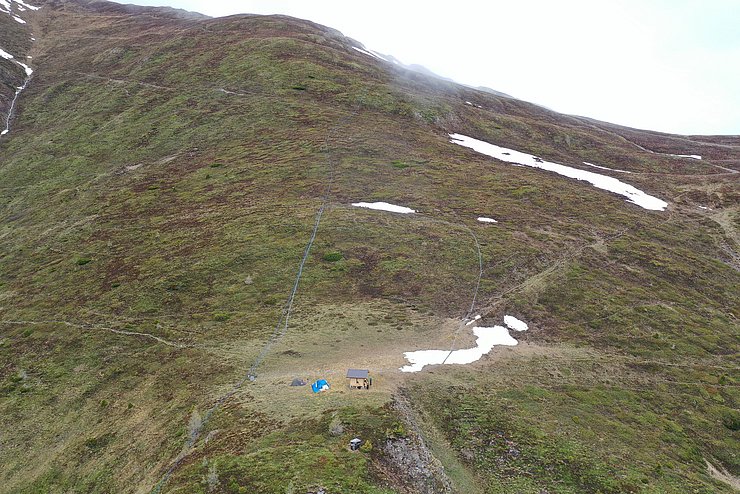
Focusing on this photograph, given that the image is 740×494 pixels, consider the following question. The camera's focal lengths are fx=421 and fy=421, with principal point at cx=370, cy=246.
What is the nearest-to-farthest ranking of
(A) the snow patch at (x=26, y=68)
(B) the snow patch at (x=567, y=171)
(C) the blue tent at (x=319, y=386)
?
(C) the blue tent at (x=319, y=386) < (B) the snow patch at (x=567, y=171) < (A) the snow patch at (x=26, y=68)

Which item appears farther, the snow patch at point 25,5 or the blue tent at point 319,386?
the snow patch at point 25,5

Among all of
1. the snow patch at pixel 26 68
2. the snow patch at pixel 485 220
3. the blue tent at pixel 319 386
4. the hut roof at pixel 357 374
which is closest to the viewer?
the hut roof at pixel 357 374

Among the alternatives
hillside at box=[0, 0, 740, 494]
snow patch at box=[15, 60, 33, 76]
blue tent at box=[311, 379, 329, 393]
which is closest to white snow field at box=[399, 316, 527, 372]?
hillside at box=[0, 0, 740, 494]

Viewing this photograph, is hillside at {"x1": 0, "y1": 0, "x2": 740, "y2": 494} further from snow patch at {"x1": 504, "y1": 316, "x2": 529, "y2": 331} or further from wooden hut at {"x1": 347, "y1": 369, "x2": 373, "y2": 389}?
wooden hut at {"x1": 347, "y1": 369, "x2": 373, "y2": 389}

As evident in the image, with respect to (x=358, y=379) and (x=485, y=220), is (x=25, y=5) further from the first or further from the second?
(x=358, y=379)

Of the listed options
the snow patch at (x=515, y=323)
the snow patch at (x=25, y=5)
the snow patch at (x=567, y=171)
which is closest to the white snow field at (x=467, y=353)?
the snow patch at (x=515, y=323)

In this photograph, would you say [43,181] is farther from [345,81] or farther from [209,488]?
[209,488]

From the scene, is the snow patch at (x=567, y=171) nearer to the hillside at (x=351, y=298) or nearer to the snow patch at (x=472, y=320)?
the hillside at (x=351, y=298)

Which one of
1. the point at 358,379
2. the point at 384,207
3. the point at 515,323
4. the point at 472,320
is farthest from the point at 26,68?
the point at 515,323
